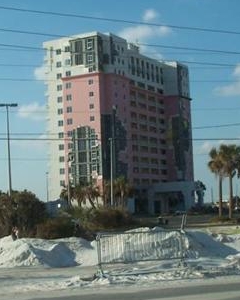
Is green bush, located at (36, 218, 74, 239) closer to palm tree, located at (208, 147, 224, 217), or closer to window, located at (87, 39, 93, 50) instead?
palm tree, located at (208, 147, 224, 217)

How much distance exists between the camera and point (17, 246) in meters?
28.3

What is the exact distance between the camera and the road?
14523 mm

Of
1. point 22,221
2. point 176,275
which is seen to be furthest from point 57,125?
point 176,275

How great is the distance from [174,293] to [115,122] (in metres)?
131

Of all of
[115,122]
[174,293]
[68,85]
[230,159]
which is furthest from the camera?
[68,85]

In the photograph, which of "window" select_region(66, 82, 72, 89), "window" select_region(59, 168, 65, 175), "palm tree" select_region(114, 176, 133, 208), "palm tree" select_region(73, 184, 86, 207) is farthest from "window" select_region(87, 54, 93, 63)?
"palm tree" select_region(114, 176, 133, 208)

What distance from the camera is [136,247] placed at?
2388cm

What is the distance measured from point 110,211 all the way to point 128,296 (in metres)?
46.7

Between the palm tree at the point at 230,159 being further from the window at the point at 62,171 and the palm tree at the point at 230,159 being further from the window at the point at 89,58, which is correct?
the window at the point at 62,171

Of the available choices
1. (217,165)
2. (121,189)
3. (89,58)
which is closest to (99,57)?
(89,58)

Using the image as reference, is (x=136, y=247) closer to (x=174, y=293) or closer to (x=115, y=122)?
(x=174, y=293)

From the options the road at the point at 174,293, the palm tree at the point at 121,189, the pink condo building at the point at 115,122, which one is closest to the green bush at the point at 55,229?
the road at the point at 174,293

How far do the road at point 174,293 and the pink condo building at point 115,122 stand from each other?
121988mm

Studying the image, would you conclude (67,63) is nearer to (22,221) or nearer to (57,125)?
(57,125)
